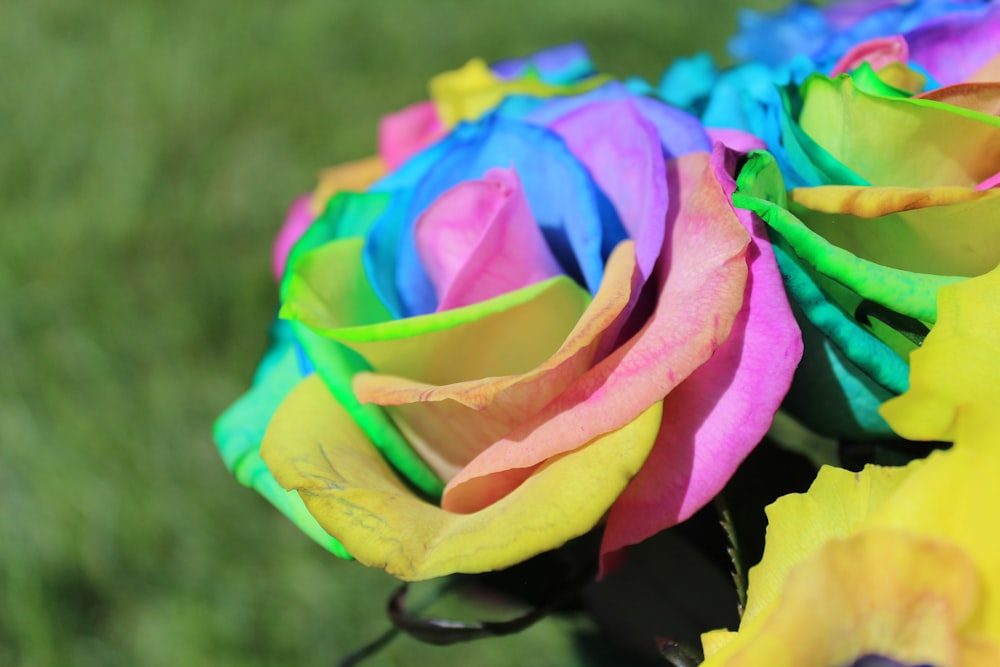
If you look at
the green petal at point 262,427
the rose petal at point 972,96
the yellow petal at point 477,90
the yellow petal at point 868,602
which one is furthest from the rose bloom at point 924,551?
the yellow petal at point 477,90

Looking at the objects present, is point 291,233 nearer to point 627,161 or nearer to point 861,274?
point 627,161

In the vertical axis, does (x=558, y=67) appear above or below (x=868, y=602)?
above

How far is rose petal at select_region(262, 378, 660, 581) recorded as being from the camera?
0.32 meters

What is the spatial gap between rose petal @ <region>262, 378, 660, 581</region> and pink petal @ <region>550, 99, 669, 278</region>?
0.08m

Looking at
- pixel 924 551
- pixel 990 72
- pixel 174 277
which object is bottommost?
pixel 174 277

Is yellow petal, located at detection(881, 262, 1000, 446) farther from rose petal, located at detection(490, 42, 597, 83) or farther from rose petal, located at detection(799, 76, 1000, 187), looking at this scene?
rose petal, located at detection(490, 42, 597, 83)

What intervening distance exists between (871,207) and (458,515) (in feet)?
0.65

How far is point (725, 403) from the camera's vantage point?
1.12ft

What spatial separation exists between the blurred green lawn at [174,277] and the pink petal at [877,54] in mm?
586

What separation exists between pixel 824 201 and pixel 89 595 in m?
0.84

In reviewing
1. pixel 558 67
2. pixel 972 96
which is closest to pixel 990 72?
pixel 972 96

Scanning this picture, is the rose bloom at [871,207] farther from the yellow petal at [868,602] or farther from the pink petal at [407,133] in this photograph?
the pink petal at [407,133]

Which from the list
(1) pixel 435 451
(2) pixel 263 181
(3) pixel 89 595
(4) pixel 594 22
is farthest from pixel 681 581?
(4) pixel 594 22

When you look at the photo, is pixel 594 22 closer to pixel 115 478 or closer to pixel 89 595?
pixel 115 478
